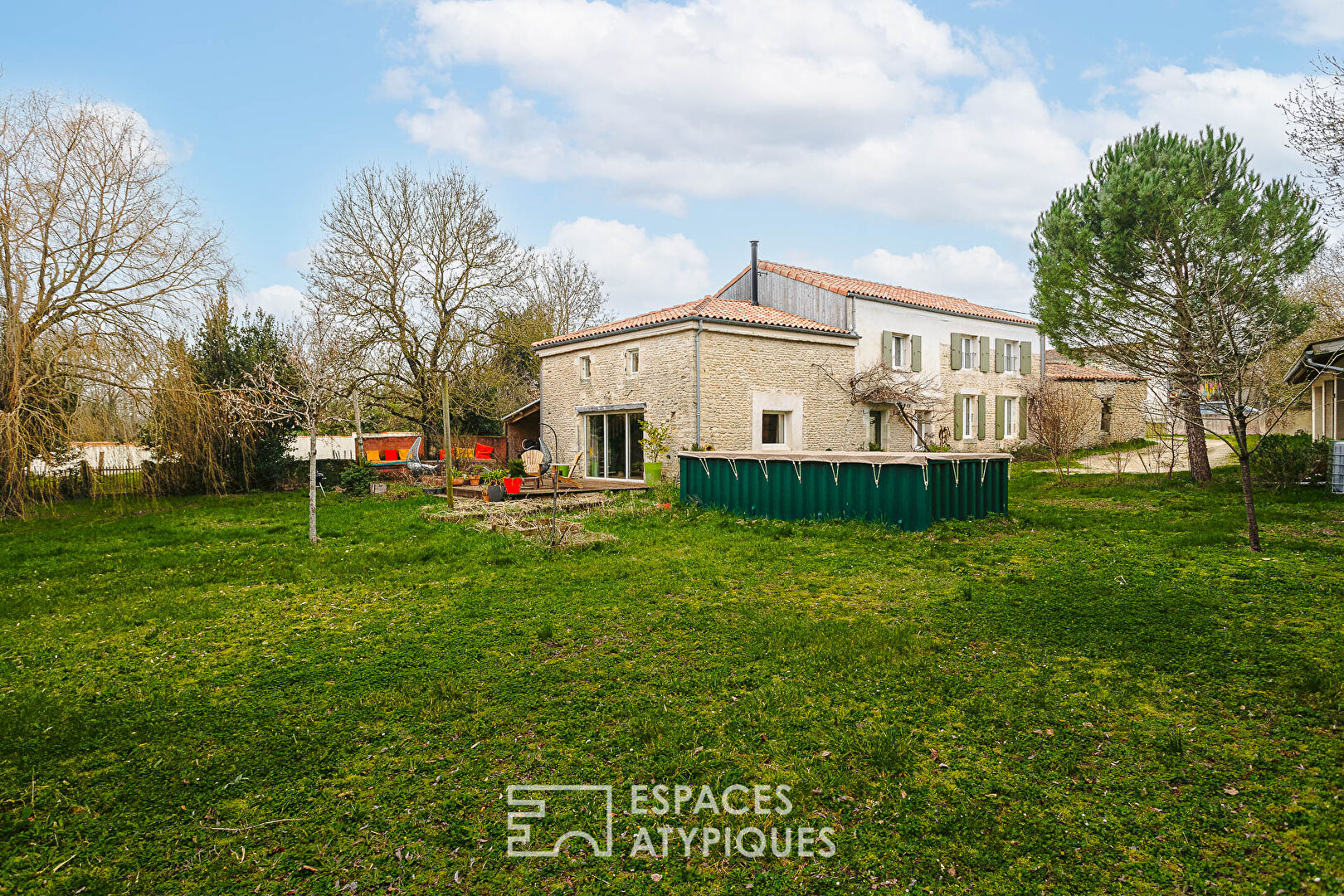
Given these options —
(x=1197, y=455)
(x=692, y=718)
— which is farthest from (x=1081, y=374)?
(x=692, y=718)

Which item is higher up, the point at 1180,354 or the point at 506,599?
the point at 1180,354

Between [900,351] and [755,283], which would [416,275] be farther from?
[900,351]

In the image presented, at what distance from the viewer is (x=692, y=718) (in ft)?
13.3

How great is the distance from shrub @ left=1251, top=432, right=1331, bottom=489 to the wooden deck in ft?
41.4

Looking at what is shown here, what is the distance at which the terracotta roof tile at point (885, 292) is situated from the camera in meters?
22.1

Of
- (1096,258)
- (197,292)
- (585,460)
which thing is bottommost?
(585,460)

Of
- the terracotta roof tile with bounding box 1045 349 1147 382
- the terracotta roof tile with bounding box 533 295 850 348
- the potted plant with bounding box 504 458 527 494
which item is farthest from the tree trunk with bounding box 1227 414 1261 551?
the terracotta roof tile with bounding box 1045 349 1147 382

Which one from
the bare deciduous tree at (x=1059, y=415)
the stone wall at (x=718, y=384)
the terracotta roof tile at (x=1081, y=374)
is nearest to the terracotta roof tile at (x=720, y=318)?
the stone wall at (x=718, y=384)

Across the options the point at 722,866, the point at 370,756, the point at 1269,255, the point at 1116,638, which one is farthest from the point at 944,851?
the point at 1269,255

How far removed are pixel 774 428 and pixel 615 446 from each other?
14.6 ft

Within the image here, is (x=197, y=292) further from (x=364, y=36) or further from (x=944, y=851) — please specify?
(x=944, y=851)

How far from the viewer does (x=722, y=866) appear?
2.81 m

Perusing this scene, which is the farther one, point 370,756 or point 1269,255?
point 1269,255

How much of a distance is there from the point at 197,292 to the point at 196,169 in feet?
7.74
